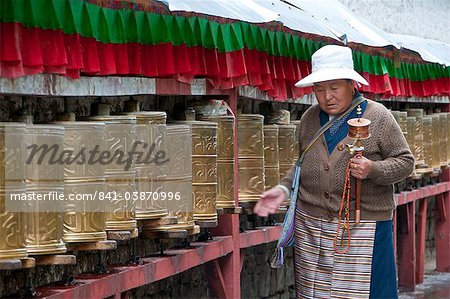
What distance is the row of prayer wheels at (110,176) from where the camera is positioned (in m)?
5.26

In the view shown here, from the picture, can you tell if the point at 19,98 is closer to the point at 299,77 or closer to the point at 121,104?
the point at 121,104

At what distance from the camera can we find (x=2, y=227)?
16.9 feet

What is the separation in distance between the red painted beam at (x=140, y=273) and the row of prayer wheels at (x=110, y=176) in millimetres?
221

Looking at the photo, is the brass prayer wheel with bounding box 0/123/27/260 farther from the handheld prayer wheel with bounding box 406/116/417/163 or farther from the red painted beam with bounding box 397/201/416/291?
the red painted beam with bounding box 397/201/416/291

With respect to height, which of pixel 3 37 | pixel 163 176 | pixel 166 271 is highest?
pixel 3 37

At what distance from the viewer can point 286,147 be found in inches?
368

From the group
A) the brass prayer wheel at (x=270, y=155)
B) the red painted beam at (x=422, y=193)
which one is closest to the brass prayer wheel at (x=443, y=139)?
the red painted beam at (x=422, y=193)

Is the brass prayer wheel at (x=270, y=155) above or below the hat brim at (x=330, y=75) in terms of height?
below

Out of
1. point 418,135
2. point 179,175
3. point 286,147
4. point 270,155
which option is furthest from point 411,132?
point 179,175

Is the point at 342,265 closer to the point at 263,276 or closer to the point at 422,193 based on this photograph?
the point at 263,276

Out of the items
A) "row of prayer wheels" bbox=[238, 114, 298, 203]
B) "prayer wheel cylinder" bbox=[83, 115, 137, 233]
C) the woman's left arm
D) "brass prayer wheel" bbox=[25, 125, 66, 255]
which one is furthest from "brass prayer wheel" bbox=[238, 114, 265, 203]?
"brass prayer wheel" bbox=[25, 125, 66, 255]

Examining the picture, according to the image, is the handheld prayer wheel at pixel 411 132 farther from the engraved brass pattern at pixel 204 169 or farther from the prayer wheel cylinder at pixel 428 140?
the engraved brass pattern at pixel 204 169

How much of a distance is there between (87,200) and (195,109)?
207cm

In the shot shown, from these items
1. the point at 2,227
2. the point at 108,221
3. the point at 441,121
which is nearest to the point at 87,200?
the point at 108,221
